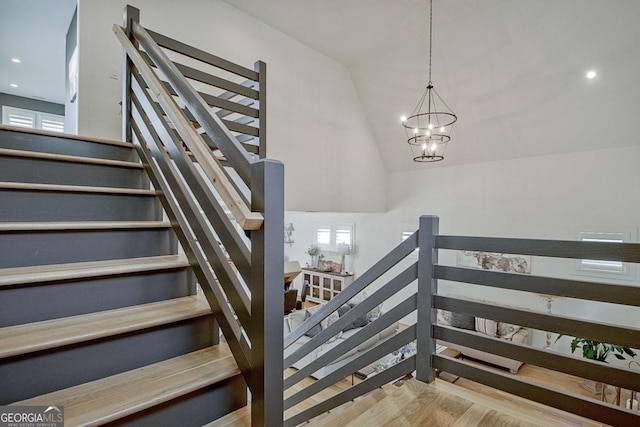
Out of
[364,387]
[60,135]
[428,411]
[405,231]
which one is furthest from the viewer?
[405,231]

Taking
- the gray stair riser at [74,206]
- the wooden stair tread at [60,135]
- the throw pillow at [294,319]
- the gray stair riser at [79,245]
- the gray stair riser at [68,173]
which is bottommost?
the throw pillow at [294,319]

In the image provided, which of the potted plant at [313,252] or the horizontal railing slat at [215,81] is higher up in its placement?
the horizontal railing slat at [215,81]

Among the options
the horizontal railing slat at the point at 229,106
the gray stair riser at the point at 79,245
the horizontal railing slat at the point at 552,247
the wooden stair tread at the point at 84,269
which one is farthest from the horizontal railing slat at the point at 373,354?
the horizontal railing slat at the point at 229,106

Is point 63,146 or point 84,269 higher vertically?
point 63,146

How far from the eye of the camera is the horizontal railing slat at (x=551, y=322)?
1264 millimetres

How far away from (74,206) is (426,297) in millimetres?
1955

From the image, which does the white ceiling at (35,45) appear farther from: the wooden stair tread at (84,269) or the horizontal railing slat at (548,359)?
the horizontal railing slat at (548,359)

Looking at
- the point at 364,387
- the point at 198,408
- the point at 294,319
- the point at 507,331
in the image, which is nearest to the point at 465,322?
the point at 507,331

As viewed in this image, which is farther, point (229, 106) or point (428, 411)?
point (229, 106)

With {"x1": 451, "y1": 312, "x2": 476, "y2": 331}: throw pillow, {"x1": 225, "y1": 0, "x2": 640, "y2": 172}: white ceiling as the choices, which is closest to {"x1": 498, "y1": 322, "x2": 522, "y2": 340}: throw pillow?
{"x1": 451, "y1": 312, "x2": 476, "y2": 331}: throw pillow

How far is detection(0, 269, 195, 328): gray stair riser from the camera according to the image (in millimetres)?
1153

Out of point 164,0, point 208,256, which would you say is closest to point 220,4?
point 164,0

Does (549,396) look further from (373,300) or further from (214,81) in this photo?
(214,81)

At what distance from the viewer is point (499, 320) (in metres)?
1.58
